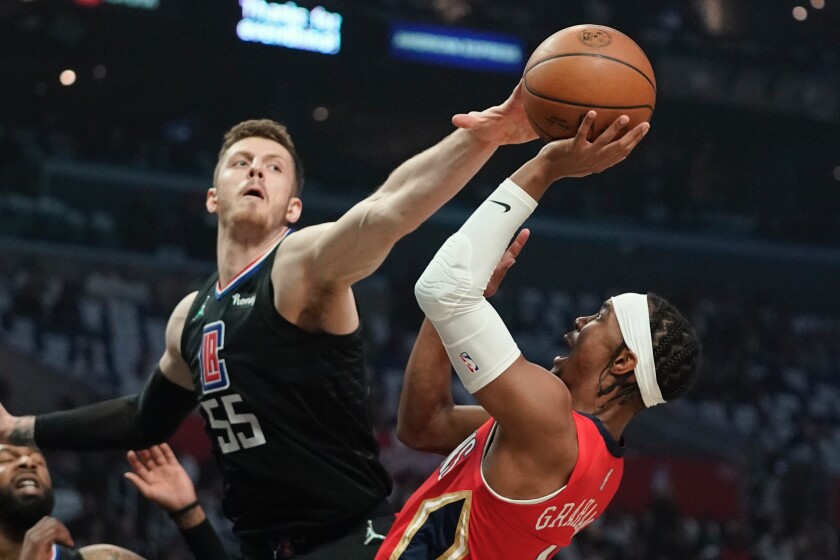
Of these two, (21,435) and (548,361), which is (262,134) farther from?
(548,361)

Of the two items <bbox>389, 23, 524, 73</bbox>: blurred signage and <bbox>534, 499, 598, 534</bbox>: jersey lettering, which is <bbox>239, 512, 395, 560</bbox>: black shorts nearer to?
<bbox>534, 499, 598, 534</bbox>: jersey lettering

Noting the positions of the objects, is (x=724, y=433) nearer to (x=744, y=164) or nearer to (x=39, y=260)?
(x=744, y=164)

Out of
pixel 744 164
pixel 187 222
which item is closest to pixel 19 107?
pixel 187 222

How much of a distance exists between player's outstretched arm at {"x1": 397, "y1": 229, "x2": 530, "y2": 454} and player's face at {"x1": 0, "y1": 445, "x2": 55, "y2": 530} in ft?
6.73

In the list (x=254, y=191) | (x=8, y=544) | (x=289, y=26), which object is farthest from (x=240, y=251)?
(x=289, y=26)

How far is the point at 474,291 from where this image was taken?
2.88 meters

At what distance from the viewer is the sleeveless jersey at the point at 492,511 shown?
2.91 meters

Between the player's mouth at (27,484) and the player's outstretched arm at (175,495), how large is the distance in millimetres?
583

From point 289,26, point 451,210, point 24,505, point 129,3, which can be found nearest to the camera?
point 24,505

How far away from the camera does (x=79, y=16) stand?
53.7 feet

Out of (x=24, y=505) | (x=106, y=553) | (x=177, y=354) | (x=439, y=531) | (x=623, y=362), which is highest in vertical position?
(x=623, y=362)

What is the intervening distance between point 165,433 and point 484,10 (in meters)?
14.4

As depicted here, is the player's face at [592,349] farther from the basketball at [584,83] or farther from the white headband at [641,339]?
the basketball at [584,83]

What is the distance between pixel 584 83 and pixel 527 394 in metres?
0.91
